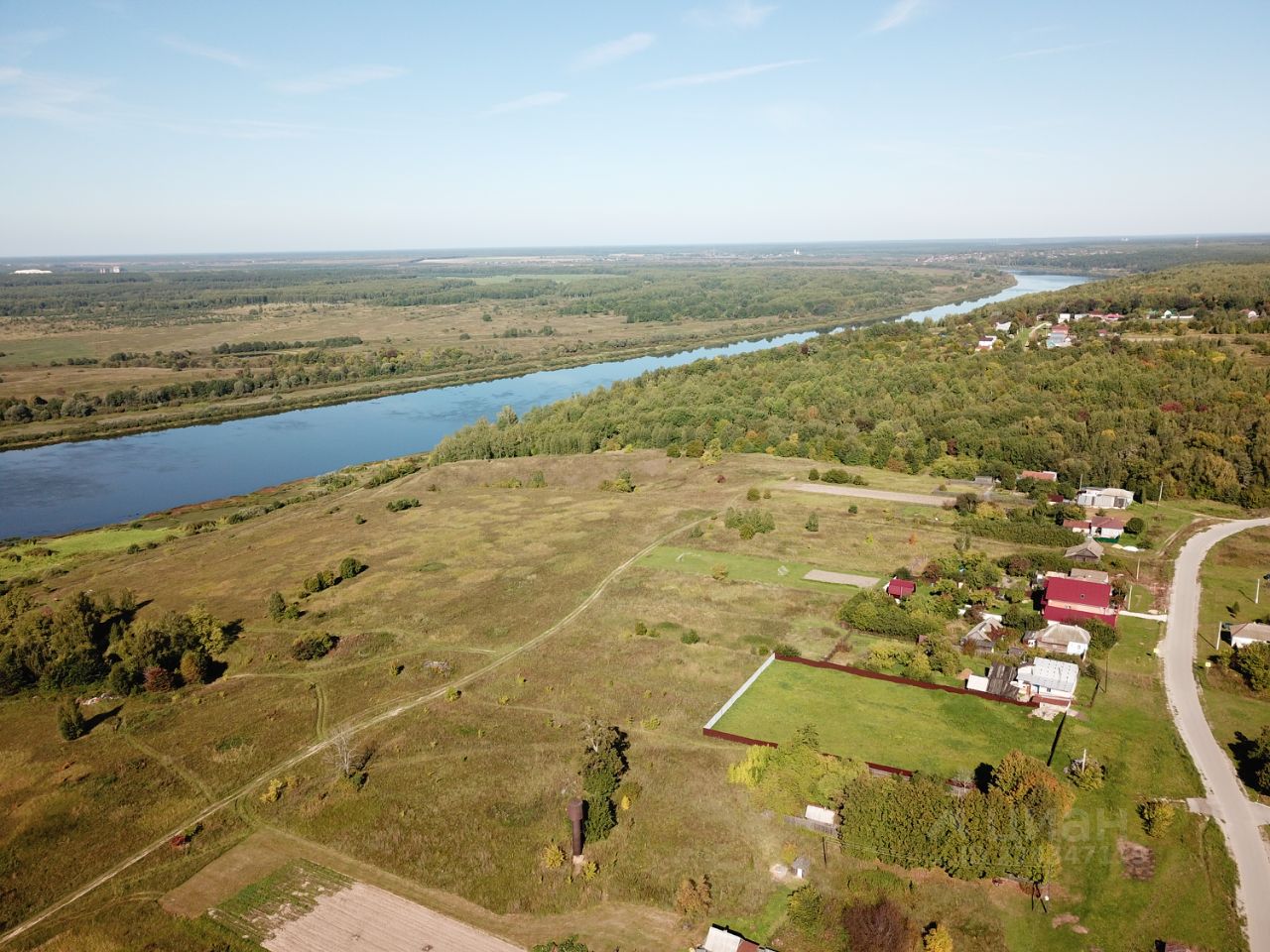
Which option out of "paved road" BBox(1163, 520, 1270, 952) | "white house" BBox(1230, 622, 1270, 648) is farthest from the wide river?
"white house" BBox(1230, 622, 1270, 648)

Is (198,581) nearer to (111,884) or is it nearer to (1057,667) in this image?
(111,884)

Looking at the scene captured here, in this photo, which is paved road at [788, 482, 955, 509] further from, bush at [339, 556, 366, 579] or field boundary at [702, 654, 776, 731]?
bush at [339, 556, 366, 579]

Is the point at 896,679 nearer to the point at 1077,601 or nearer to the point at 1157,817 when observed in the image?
the point at 1157,817

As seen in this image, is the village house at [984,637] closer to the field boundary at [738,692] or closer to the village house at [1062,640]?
the village house at [1062,640]

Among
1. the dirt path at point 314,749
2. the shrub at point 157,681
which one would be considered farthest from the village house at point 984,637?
the shrub at point 157,681

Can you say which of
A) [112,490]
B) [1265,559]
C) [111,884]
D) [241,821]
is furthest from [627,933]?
[112,490]

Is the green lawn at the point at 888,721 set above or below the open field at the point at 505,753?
above
